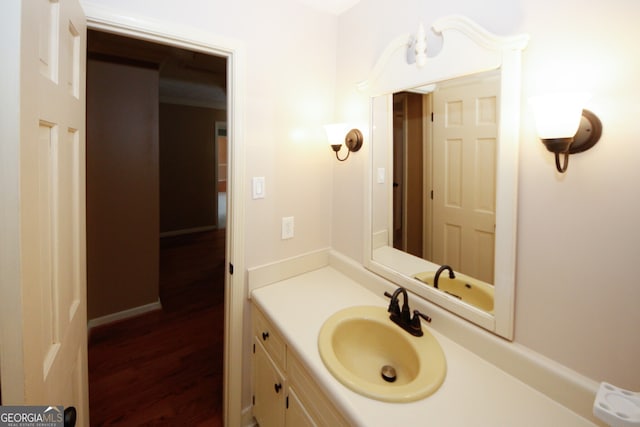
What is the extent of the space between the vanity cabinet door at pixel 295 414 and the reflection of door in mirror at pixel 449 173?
2.64 feet

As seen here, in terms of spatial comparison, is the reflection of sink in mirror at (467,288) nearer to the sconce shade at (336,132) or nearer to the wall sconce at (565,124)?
the wall sconce at (565,124)

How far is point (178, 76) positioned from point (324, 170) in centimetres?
312

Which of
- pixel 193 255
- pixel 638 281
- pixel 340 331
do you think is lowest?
pixel 193 255

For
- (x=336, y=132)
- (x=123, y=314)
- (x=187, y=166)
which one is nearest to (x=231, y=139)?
(x=336, y=132)

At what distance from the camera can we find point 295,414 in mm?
1191

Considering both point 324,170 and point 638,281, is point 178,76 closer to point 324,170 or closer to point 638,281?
point 324,170

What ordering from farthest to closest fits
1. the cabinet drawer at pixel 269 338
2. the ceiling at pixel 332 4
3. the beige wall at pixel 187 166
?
the beige wall at pixel 187 166, the ceiling at pixel 332 4, the cabinet drawer at pixel 269 338

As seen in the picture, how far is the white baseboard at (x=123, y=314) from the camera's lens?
8.75 ft

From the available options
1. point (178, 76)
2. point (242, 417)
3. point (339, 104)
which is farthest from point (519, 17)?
point (178, 76)

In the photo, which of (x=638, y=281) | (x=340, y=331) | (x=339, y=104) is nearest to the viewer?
(x=638, y=281)

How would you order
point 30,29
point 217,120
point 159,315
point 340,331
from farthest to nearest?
point 217,120 → point 159,315 → point 340,331 → point 30,29

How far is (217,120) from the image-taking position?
20.0ft

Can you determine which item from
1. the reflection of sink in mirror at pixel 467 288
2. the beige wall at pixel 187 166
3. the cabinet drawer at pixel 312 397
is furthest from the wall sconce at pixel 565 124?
the beige wall at pixel 187 166

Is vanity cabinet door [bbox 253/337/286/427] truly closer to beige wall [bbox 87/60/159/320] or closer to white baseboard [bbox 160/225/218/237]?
beige wall [bbox 87/60/159/320]
